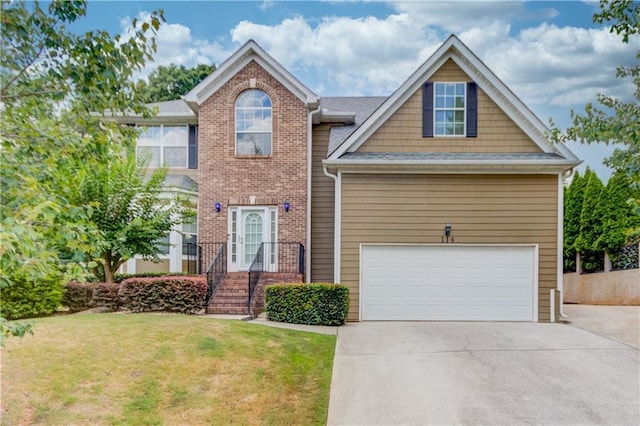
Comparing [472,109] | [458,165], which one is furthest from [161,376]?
[472,109]

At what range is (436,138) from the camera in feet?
40.3

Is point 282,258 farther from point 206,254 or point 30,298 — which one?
point 30,298

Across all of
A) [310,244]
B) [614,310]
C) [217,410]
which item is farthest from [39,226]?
[614,310]

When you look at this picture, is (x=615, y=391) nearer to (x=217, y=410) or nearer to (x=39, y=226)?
(x=217, y=410)

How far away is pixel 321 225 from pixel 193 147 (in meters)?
5.06

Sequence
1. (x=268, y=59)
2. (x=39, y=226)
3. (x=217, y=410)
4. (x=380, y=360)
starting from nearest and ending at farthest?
(x=39, y=226) → (x=217, y=410) → (x=380, y=360) → (x=268, y=59)

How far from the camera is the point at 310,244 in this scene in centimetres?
1420

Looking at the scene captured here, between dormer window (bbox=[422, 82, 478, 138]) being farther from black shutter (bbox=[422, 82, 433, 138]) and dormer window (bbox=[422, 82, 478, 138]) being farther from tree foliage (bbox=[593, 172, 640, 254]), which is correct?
tree foliage (bbox=[593, 172, 640, 254])

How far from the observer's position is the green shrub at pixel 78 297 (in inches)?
468

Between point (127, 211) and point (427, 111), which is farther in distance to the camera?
point (127, 211)

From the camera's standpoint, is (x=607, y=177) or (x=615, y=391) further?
(x=607, y=177)

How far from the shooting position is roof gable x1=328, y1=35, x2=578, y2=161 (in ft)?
39.4

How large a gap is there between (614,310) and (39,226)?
15144 millimetres

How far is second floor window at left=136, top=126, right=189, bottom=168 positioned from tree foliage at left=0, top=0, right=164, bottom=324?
11.3 metres
